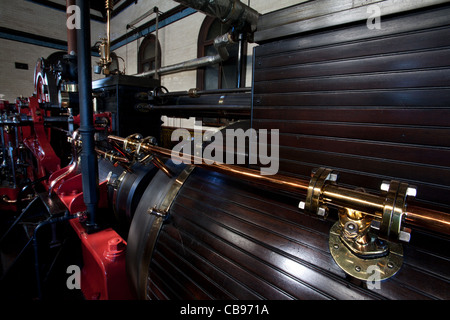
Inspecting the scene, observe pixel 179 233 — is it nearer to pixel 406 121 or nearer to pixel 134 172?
pixel 134 172

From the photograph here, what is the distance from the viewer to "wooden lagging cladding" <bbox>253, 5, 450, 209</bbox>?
2.72 ft

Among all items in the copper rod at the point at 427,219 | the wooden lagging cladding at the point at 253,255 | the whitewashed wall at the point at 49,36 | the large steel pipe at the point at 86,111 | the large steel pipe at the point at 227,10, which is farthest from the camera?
the whitewashed wall at the point at 49,36

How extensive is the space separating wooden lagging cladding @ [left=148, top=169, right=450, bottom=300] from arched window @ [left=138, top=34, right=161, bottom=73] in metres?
8.06

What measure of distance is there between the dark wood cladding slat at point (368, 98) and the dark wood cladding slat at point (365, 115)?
0.07ft

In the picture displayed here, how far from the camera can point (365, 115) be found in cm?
97

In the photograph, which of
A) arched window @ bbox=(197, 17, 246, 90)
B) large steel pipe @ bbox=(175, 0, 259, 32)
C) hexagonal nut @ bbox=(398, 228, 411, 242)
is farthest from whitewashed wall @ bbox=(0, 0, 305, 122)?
hexagonal nut @ bbox=(398, 228, 411, 242)

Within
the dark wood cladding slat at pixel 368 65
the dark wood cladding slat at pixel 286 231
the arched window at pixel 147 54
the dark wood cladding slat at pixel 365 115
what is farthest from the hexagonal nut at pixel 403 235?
the arched window at pixel 147 54

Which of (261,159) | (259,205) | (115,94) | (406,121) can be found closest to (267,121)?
(261,159)

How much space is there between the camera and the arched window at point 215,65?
5513 mm

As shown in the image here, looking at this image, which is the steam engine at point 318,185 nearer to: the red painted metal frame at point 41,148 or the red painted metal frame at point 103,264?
the red painted metal frame at point 103,264

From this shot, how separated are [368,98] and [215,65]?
544 centimetres

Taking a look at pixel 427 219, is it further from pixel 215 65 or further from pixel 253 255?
pixel 215 65

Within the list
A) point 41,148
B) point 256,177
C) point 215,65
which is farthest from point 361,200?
point 215,65

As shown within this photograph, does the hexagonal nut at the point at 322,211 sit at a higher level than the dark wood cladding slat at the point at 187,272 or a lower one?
higher
